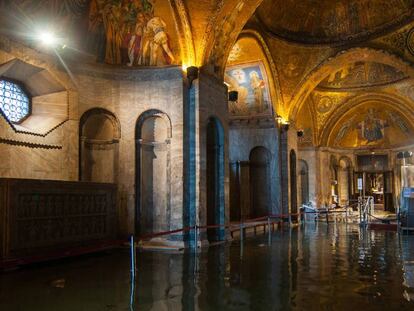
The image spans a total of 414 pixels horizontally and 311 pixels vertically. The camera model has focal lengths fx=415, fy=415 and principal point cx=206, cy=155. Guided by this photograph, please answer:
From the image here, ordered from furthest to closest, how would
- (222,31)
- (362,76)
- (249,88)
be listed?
1. (362,76)
2. (249,88)
3. (222,31)

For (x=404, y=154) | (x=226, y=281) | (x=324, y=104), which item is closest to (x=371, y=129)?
(x=404, y=154)

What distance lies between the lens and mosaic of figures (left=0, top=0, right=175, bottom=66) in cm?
1226

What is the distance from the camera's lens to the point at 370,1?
1931 centimetres

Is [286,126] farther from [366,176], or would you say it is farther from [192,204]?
[366,176]

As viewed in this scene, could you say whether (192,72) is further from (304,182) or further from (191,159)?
(304,182)

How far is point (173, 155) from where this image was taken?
41.6 ft

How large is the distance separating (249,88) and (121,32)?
8704 millimetres

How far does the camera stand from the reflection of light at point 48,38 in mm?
10859

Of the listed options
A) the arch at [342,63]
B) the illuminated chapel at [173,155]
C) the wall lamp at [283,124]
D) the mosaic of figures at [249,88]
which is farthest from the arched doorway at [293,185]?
the mosaic of figures at [249,88]

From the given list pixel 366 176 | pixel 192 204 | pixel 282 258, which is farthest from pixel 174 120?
pixel 366 176

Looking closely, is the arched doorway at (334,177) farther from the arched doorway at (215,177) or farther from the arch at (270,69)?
the arched doorway at (215,177)

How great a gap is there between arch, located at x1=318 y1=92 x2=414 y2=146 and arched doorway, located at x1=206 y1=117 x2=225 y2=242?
17467mm

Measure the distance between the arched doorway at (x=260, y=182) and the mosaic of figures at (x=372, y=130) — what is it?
12.8 m

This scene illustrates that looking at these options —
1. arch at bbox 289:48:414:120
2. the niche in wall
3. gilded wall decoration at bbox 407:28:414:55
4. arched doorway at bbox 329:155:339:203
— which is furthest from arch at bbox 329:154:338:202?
the niche in wall
